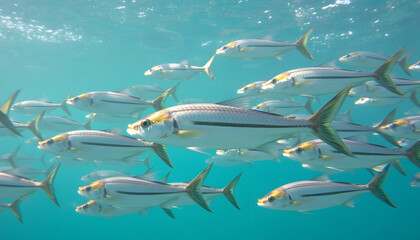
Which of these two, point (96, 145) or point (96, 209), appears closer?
point (96, 145)

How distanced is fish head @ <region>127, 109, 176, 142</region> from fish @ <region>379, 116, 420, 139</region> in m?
3.99

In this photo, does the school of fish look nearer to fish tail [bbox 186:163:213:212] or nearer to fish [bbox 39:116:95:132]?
fish tail [bbox 186:163:213:212]

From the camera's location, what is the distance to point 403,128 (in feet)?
14.1

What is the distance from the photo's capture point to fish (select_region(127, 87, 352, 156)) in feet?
6.87

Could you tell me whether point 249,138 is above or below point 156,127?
below

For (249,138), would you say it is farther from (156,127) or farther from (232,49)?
(232,49)

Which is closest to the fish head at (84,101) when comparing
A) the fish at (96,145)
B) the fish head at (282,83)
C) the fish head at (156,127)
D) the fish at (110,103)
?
the fish at (110,103)

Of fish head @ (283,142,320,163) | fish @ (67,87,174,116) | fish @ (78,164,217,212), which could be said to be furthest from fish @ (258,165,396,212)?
fish @ (67,87,174,116)

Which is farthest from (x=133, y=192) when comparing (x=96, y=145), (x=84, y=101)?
(x=84, y=101)

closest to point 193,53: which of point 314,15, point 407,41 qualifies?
point 314,15

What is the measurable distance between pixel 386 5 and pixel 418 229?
1920 centimetres

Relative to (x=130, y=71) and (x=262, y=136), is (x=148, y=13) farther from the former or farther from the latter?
(x=130, y=71)

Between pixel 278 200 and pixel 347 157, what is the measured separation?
1238 mm

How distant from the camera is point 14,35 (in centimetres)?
2223
